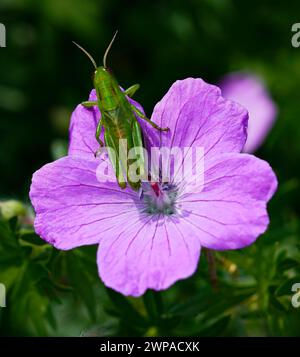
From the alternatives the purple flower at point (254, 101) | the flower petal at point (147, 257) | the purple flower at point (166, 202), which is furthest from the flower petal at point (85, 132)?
the purple flower at point (254, 101)

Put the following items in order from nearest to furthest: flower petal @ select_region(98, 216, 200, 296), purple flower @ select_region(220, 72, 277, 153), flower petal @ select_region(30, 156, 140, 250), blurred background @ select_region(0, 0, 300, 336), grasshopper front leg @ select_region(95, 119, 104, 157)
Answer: flower petal @ select_region(98, 216, 200, 296) < flower petal @ select_region(30, 156, 140, 250) < grasshopper front leg @ select_region(95, 119, 104, 157) < blurred background @ select_region(0, 0, 300, 336) < purple flower @ select_region(220, 72, 277, 153)

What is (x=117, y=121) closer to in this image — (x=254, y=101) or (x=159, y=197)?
(x=159, y=197)

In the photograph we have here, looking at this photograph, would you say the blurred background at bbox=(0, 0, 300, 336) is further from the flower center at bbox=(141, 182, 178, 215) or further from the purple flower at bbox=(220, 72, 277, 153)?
the flower center at bbox=(141, 182, 178, 215)

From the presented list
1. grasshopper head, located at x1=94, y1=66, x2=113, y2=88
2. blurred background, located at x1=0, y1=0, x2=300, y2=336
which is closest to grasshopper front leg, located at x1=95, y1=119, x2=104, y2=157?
grasshopper head, located at x1=94, y1=66, x2=113, y2=88

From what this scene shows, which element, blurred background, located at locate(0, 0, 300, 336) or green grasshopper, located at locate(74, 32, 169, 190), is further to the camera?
blurred background, located at locate(0, 0, 300, 336)

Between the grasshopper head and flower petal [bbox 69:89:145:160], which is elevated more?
the grasshopper head

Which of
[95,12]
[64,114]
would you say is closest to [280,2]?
[95,12]

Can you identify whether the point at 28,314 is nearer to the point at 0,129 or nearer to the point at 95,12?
the point at 0,129
